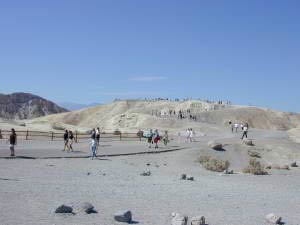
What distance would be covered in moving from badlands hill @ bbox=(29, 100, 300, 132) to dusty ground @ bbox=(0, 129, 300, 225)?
51692mm

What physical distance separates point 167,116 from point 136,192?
88.2 m

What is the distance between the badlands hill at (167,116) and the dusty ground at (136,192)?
51.7m

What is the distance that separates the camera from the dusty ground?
49.3 feet

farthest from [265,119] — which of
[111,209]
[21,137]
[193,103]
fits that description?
[111,209]

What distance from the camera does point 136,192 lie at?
20.5 metres

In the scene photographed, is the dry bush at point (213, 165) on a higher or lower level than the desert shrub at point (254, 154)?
lower

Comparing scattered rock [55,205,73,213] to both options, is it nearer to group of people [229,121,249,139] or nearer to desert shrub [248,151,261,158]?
desert shrub [248,151,261,158]

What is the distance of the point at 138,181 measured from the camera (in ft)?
80.8

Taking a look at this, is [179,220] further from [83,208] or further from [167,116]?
[167,116]

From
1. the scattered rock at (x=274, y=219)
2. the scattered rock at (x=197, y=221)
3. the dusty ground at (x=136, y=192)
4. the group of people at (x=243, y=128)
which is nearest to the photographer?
the scattered rock at (x=197, y=221)

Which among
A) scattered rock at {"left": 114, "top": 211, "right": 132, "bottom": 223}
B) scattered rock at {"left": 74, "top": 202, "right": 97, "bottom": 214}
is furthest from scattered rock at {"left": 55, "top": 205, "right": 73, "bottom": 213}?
scattered rock at {"left": 114, "top": 211, "right": 132, "bottom": 223}

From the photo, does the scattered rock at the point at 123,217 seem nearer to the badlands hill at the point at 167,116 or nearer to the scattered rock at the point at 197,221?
the scattered rock at the point at 197,221

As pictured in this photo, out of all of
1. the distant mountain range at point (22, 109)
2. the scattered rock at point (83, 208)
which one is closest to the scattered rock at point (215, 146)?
the scattered rock at point (83, 208)

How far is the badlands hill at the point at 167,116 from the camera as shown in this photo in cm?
9534
